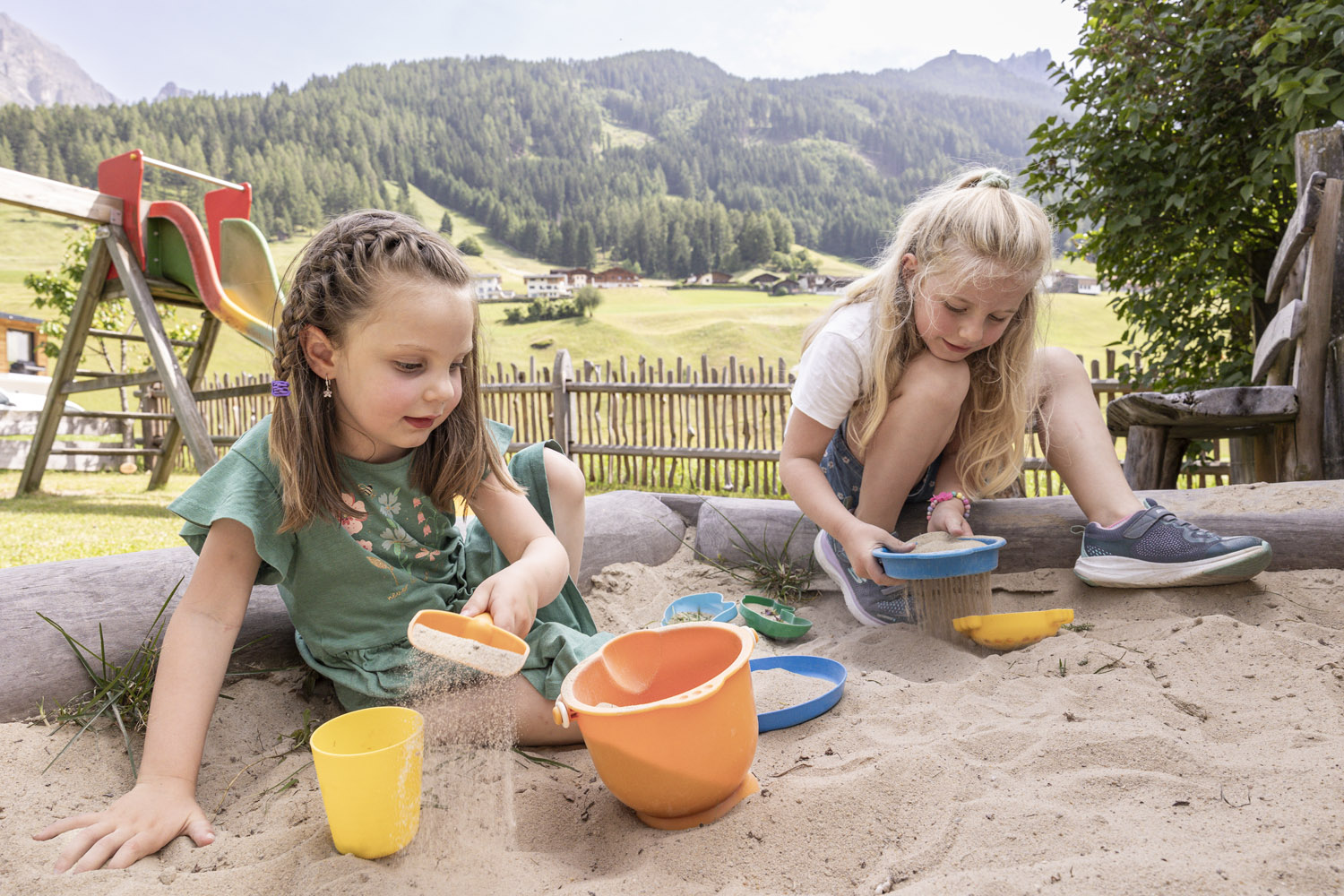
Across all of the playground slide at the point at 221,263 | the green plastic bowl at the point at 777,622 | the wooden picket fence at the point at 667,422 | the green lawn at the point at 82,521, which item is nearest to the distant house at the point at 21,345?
the green lawn at the point at 82,521

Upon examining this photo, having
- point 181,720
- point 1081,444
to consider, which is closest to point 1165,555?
point 1081,444

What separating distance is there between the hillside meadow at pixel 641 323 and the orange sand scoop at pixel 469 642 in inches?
908

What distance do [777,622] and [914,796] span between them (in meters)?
0.99

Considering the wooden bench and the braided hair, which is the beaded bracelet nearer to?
the wooden bench

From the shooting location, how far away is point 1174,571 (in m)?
1.89

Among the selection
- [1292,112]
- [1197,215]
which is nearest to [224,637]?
[1292,112]

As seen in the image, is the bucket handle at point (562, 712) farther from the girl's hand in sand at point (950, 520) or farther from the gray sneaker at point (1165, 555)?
the gray sneaker at point (1165, 555)

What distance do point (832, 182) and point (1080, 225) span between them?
84344 millimetres

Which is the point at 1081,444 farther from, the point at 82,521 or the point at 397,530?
the point at 82,521

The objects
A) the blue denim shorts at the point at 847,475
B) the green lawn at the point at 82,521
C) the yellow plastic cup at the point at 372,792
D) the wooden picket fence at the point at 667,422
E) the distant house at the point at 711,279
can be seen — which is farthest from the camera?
the distant house at the point at 711,279

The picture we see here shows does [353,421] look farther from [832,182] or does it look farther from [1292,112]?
[832,182]

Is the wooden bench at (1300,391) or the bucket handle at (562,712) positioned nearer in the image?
the bucket handle at (562,712)

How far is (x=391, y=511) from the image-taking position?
165cm

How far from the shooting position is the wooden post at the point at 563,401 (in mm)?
9055
